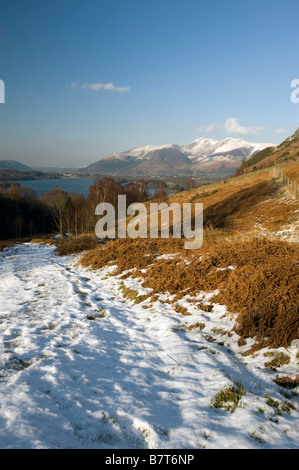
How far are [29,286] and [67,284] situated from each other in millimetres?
1514

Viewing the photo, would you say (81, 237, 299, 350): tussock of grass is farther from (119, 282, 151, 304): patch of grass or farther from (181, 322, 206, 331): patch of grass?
(181, 322, 206, 331): patch of grass

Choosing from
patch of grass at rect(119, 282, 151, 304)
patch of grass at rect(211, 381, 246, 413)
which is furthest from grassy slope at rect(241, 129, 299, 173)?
patch of grass at rect(211, 381, 246, 413)

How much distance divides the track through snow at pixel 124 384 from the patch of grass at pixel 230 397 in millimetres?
72

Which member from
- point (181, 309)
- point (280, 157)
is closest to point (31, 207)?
point (181, 309)

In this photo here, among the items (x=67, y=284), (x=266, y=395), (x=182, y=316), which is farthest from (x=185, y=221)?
(x=266, y=395)

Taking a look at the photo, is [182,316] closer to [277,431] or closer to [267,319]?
[267,319]

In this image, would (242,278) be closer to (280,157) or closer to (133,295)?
(133,295)

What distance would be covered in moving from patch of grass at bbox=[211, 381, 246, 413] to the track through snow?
72 millimetres

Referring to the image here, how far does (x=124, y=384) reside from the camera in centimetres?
357

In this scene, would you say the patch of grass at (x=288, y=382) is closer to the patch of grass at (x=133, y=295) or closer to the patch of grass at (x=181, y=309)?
the patch of grass at (x=181, y=309)

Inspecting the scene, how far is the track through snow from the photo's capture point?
259cm

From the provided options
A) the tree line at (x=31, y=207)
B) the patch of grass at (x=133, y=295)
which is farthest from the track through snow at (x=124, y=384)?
the tree line at (x=31, y=207)

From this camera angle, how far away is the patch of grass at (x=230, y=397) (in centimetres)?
300

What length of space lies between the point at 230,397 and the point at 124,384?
5.08 feet
